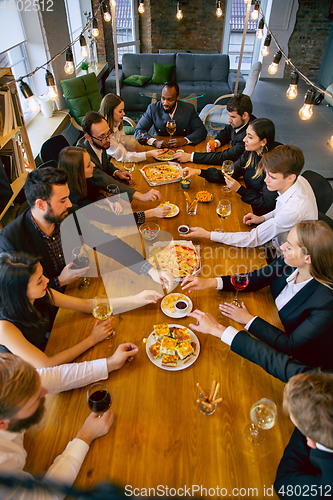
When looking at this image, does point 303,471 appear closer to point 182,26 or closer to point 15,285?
point 15,285

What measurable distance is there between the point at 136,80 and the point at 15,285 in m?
5.72

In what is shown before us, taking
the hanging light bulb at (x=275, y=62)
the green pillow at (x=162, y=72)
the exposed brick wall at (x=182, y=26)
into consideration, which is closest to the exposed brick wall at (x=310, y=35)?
the exposed brick wall at (x=182, y=26)

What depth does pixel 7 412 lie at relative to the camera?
961 mm

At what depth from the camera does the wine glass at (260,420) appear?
112 centimetres

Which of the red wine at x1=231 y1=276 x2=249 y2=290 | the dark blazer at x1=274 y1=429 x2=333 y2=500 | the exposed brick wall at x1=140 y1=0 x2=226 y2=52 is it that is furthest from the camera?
the exposed brick wall at x1=140 y1=0 x2=226 y2=52

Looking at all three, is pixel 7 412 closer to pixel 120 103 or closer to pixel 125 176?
→ pixel 125 176

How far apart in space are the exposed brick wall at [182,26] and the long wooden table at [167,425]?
796cm

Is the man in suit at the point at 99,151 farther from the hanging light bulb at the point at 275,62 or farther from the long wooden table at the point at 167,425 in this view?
the hanging light bulb at the point at 275,62

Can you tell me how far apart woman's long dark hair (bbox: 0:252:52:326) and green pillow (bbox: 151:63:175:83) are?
5865mm

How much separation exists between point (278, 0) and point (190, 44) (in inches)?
83.9

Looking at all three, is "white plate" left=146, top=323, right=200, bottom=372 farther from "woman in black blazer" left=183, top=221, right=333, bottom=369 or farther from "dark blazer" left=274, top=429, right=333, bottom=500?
"dark blazer" left=274, top=429, right=333, bottom=500

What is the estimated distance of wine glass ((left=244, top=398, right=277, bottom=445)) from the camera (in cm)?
112

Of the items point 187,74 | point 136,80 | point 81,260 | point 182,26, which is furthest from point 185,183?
point 182,26

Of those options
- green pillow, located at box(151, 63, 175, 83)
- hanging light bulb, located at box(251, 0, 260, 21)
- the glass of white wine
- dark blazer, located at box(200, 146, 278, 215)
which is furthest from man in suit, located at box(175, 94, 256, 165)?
green pillow, located at box(151, 63, 175, 83)
